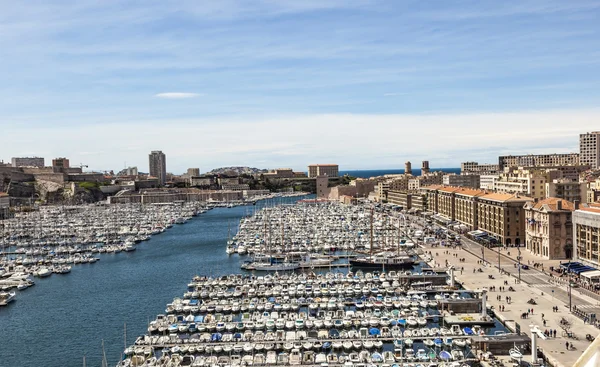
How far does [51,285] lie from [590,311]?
126 ft

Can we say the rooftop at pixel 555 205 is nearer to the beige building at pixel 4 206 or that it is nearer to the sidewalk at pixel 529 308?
the sidewalk at pixel 529 308

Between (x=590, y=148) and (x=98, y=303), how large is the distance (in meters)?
119

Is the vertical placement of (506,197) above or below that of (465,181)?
below

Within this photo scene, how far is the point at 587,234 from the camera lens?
39.0m

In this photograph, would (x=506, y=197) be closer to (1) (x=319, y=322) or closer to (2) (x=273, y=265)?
(2) (x=273, y=265)

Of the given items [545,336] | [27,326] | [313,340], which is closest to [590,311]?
[545,336]

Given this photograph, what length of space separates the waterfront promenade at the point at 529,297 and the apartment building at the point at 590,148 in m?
89.8

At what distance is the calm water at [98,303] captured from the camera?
28.8 m

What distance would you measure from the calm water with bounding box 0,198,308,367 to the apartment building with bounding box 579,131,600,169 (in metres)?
96.6

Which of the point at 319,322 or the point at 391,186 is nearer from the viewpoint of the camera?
the point at 319,322

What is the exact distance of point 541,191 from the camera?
206 feet

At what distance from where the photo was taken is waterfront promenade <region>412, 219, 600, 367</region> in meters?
24.3

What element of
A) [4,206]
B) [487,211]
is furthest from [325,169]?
[487,211]

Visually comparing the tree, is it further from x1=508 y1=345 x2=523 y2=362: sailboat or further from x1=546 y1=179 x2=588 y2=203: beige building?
x1=546 y1=179 x2=588 y2=203: beige building
